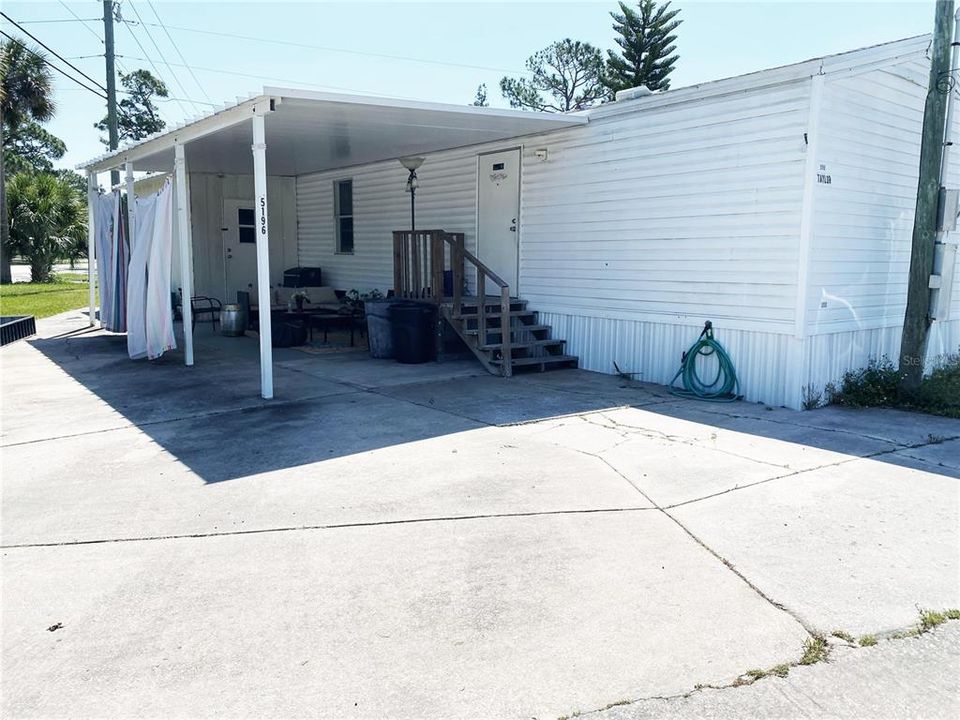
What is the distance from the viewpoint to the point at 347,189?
13789 mm

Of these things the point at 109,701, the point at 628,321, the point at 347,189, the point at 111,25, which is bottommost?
the point at 109,701

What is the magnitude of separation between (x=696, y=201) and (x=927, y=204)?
2.04 m

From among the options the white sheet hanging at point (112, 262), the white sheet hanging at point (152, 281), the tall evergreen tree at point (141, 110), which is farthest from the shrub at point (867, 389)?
the tall evergreen tree at point (141, 110)

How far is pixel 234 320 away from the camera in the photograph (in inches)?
485

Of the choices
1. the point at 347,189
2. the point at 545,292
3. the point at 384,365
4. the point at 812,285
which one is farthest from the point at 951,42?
the point at 347,189

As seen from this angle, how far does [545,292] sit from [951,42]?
4755 millimetres

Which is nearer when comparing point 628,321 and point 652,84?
point 628,321

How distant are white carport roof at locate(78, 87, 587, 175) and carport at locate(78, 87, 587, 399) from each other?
0.04ft

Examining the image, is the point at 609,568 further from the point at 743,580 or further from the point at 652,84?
the point at 652,84

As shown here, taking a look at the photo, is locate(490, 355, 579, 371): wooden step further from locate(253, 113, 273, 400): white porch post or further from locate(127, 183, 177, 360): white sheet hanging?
locate(127, 183, 177, 360): white sheet hanging

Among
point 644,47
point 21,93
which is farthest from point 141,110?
point 644,47

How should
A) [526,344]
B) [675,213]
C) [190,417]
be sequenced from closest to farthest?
[190,417] < [675,213] < [526,344]

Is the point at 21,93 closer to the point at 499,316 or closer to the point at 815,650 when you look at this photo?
the point at 499,316

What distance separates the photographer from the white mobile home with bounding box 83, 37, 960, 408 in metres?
6.95
